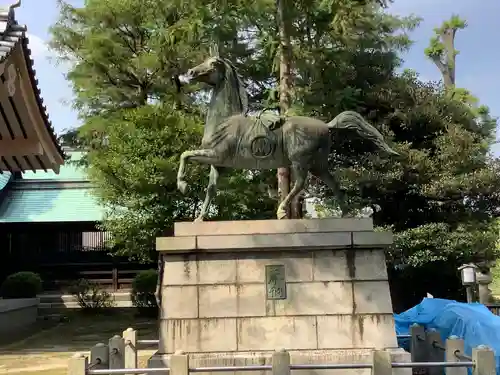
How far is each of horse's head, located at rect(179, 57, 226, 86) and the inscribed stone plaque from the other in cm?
283

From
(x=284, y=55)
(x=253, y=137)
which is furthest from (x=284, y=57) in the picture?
(x=253, y=137)

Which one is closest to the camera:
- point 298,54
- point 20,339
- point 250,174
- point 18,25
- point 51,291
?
point 18,25

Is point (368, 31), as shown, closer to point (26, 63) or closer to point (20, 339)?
point (26, 63)

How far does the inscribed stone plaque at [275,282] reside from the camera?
732cm

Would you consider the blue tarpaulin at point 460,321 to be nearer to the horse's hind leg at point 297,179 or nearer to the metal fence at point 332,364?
the metal fence at point 332,364

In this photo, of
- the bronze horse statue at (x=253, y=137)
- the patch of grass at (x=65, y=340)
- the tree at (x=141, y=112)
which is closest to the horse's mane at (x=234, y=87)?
the bronze horse statue at (x=253, y=137)

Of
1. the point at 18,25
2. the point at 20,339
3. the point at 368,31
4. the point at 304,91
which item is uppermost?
the point at 368,31

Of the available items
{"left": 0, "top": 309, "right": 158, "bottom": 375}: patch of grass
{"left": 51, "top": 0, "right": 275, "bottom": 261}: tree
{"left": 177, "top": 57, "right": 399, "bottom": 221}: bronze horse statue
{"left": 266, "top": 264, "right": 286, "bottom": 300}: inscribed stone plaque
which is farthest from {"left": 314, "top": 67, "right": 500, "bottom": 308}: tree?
{"left": 266, "top": 264, "right": 286, "bottom": 300}: inscribed stone plaque

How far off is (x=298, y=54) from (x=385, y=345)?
9.25 meters

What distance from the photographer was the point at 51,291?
2400 cm

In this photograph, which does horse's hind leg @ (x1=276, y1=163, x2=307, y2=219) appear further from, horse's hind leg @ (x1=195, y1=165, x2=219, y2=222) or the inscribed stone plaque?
horse's hind leg @ (x1=195, y1=165, x2=219, y2=222)

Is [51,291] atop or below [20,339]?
atop

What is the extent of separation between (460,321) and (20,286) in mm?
17662

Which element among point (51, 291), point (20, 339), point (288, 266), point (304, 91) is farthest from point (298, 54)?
point (51, 291)
